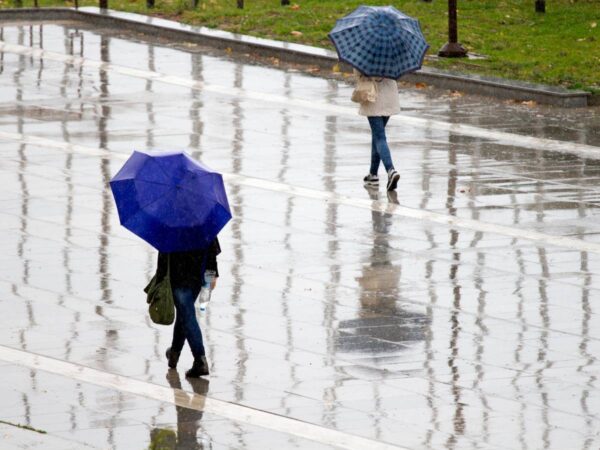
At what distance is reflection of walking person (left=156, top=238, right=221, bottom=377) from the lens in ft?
34.1

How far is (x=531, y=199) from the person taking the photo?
52.6 feet

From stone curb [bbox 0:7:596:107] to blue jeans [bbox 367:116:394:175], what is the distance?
526 centimetres

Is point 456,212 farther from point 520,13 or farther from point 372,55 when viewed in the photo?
point 520,13

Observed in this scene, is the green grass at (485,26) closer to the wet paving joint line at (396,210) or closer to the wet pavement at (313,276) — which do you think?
the wet pavement at (313,276)

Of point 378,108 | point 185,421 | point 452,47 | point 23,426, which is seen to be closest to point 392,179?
point 378,108

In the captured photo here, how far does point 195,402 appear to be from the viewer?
32.7ft

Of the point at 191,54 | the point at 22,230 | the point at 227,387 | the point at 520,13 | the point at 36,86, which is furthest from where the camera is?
the point at 520,13

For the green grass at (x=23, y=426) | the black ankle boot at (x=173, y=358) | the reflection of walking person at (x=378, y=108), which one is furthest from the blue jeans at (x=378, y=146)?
the green grass at (x=23, y=426)

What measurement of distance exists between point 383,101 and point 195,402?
23.9 ft

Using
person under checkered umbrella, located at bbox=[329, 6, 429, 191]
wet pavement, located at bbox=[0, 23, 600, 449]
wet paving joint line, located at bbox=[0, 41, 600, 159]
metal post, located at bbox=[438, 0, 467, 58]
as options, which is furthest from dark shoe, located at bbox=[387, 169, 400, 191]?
metal post, located at bbox=[438, 0, 467, 58]

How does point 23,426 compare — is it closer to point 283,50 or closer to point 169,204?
point 169,204

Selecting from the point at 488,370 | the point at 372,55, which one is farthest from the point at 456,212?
the point at 488,370

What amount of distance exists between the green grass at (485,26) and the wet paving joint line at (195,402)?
41.3 feet

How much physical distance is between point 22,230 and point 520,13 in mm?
15866
